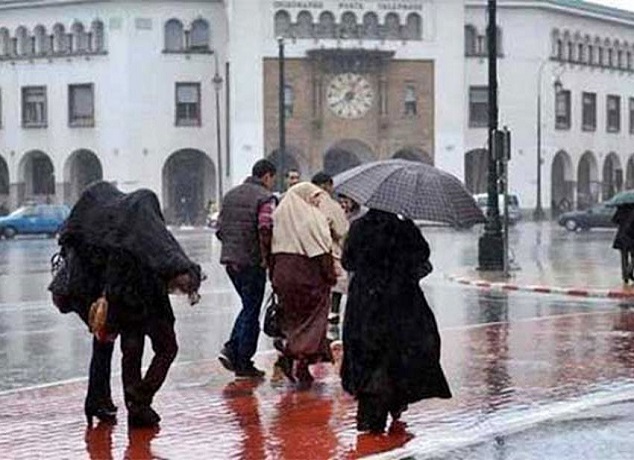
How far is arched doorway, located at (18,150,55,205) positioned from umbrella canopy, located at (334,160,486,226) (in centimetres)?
6037

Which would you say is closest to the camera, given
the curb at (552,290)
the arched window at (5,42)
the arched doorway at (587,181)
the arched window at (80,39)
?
the curb at (552,290)

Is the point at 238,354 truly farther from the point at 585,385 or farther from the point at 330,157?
the point at 330,157

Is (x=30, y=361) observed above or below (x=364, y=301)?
below

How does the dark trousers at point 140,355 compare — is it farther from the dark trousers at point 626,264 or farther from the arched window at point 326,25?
the arched window at point 326,25

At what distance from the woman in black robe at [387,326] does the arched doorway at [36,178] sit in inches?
2387

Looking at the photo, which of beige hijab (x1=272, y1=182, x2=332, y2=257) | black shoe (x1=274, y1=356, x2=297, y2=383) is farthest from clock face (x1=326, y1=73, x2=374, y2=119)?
beige hijab (x1=272, y1=182, x2=332, y2=257)

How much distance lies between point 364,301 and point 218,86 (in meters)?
57.9

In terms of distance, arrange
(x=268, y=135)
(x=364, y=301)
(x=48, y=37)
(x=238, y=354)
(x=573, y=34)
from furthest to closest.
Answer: (x=573, y=34)
(x=48, y=37)
(x=268, y=135)
(x=238, y=354)
(x=364, y=301)

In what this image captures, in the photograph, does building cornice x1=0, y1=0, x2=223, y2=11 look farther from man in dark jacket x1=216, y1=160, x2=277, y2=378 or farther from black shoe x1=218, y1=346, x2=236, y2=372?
man in dark jacket x1=216, y1=160, x2=277, y2=378

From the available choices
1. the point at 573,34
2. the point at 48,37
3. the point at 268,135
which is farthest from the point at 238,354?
the point at 573,34

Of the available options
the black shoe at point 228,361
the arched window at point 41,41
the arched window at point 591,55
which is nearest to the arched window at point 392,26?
the arched window at point 591,55

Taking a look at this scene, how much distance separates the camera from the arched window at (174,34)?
67438mm

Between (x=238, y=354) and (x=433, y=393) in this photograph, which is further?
(x=238, y=354)

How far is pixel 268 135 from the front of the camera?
65.0 meters
